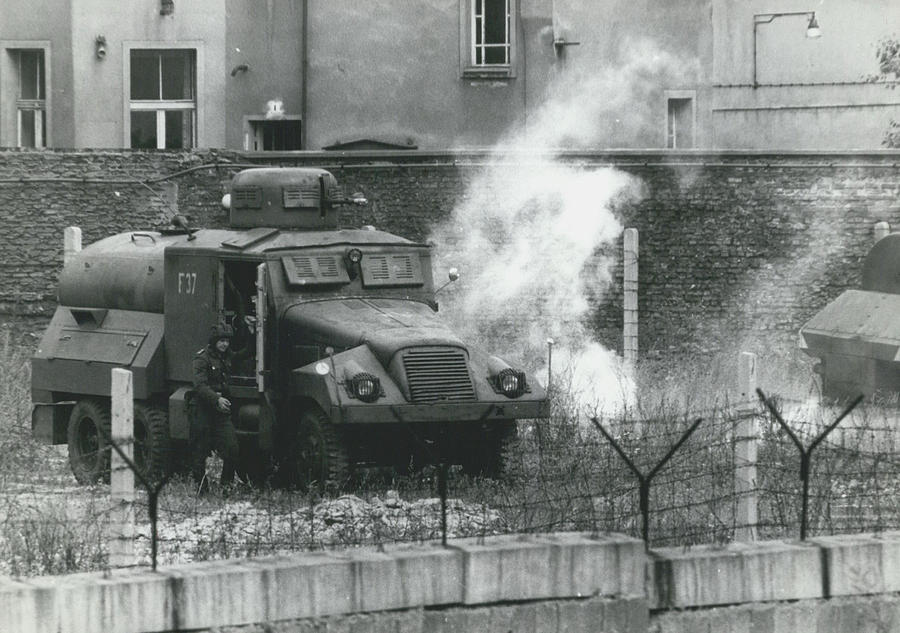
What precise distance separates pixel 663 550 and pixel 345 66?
25.4 metres

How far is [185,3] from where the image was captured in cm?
3366

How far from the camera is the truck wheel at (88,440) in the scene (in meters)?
17.2

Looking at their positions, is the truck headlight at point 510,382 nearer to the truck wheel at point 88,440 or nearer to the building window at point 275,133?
the truck wheel at point 88,440

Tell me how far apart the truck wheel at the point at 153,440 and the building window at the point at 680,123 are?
18175 mm

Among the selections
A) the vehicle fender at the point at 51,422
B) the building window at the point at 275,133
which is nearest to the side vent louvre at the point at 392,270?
the vehicle fender at the point at 51,422

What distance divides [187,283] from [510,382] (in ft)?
10.7

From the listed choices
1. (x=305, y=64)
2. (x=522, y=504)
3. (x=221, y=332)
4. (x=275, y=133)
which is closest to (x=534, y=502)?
(x=522, y=504)

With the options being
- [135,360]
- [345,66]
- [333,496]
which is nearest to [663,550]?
[333,496]

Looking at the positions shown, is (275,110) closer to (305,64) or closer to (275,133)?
(275,133)

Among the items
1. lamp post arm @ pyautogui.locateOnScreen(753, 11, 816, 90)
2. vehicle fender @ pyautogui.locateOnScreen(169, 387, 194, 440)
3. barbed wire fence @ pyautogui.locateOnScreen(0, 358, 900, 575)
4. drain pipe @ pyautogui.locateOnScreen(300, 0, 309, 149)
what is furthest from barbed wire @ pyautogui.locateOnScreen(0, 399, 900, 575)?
lamp post arm @ pyautogui.locateOnScreen(753, 11, 816, 90)

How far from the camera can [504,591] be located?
821 cm

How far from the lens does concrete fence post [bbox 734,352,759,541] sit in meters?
11.1

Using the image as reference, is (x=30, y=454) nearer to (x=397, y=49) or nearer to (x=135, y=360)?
(x=135, y=360)

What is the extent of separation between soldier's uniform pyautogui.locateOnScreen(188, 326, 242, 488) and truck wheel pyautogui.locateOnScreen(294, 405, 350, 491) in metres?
1.00
